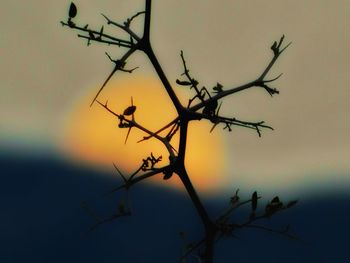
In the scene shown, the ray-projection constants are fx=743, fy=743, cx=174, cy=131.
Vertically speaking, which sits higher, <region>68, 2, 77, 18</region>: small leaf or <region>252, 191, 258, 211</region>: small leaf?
<region>68, 2, 77, 18</region>: small leaf

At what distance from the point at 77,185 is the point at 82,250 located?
43.5 feet

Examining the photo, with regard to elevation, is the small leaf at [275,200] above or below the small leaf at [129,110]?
below

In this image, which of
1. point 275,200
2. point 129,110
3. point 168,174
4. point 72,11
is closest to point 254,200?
point 275,200

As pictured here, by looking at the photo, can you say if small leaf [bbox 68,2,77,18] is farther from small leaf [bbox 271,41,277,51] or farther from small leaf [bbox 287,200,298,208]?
small leaf [bbox 287,200,298,208]

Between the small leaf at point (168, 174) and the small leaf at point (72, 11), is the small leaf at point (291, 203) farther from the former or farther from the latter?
the small leaf at point (72, 11)

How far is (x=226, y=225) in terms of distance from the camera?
253cm

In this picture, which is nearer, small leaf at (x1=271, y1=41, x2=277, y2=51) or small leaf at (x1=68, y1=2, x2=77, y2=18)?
small leaf at (x1=68, y1=2, x2=77, y2=18)

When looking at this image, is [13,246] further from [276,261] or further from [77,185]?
[276,261]

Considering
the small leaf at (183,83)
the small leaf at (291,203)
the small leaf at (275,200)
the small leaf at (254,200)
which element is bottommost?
the small leaf at (291,203)

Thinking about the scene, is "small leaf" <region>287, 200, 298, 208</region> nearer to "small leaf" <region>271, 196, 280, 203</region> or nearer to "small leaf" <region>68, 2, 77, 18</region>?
"small leaf" <region>271, 196, 280, 203</region>

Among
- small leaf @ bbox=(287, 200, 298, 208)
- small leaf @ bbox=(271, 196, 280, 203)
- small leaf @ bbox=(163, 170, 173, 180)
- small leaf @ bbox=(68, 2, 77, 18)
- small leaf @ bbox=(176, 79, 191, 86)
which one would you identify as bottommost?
small leaf @ bbox=(287, 200, 298, 208)

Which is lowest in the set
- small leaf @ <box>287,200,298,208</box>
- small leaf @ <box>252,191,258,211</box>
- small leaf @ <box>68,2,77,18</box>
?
small leaf @ <box>287,200,298,208</box>

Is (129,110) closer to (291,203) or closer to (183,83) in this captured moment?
(183,83)

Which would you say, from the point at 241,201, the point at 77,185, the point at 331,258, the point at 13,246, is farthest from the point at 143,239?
the point at 241,201
